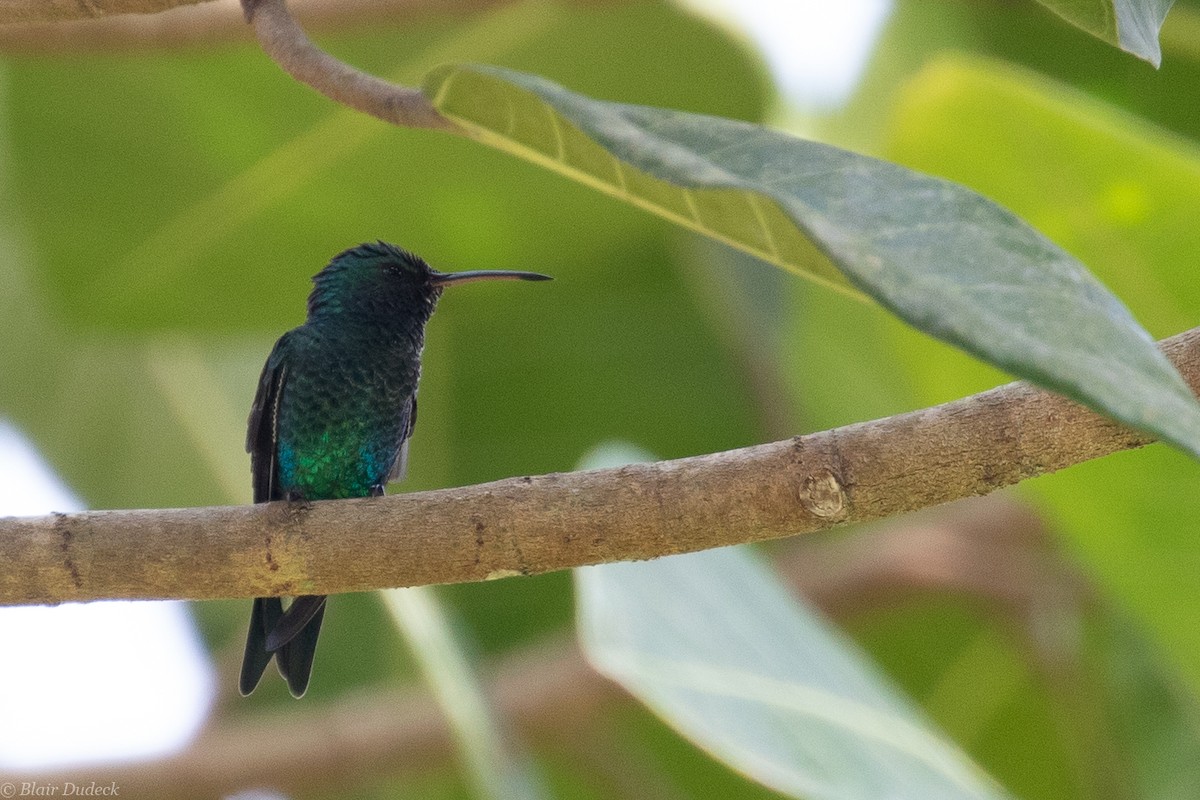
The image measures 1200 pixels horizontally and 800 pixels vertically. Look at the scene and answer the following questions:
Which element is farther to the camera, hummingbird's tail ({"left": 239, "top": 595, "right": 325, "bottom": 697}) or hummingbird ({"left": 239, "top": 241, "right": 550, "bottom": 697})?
hummingbird ({"left": 239, "top": 241, "right": 550, "bottom": 697})

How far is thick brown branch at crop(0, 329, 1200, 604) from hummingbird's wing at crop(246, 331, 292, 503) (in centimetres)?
103

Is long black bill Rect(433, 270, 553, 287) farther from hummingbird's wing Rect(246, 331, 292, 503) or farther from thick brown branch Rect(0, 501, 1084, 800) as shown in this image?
thick brown branch Rect(0, 501, 1084, 800)

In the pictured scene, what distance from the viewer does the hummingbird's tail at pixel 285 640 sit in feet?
7.52

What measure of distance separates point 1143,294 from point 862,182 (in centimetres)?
175

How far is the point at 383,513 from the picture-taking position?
1614 mm

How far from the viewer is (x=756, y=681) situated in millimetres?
2389

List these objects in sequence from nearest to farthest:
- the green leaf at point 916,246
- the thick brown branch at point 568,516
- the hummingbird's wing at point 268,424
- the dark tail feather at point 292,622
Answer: the green leaf at point 916,246 < the thick brown branch at point 568,516 < the dark tail feather at point 292,622 < the hummingbird's wing at point 268,424

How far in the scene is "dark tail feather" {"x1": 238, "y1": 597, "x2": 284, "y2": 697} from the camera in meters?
2.41

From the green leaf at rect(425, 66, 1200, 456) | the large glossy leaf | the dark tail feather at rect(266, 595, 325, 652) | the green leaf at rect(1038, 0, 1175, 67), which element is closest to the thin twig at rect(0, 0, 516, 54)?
the large glossy leaf

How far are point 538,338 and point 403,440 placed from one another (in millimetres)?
1522

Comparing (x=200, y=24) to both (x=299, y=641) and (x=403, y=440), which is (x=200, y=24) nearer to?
(x=403, y=440)

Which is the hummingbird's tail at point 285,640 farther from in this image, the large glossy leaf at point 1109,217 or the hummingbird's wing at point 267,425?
the large glossy leaf at point 1109,217

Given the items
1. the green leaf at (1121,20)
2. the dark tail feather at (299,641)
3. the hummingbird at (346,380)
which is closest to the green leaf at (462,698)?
the dark tail feather at (299,641)

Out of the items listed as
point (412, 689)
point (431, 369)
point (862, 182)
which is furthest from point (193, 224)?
point (862, 182)
